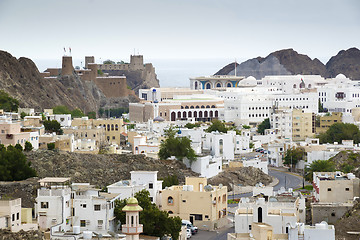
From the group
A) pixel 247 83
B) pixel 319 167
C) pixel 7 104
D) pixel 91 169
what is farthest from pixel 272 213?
pixel 247 83

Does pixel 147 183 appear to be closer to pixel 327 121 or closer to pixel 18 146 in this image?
pixel 18 146

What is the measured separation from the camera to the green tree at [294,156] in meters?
71.6

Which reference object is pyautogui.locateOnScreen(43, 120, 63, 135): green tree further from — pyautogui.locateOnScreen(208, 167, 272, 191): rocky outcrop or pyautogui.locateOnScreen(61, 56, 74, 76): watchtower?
pyautogui.locateOnScreen(61, 56, 74, 76): watchtower

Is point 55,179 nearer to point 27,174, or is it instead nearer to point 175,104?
point 27,174

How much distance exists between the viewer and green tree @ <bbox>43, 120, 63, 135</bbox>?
70438 mm

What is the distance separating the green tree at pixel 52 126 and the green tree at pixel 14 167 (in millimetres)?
20084

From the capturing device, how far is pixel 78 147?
67.7m

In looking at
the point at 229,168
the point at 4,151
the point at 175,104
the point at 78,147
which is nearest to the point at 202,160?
the point at 229,168

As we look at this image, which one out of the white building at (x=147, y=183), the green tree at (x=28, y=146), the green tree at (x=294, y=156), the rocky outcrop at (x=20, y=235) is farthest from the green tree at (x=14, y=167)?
the green tree at (x=294, y=156)

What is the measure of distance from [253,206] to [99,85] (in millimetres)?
93281

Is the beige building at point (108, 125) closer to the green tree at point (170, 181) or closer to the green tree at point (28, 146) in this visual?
the green tree at point (28, 146)

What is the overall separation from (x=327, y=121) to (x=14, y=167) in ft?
176

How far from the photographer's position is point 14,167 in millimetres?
49344

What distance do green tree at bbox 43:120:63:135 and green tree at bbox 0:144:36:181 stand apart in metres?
20.1
